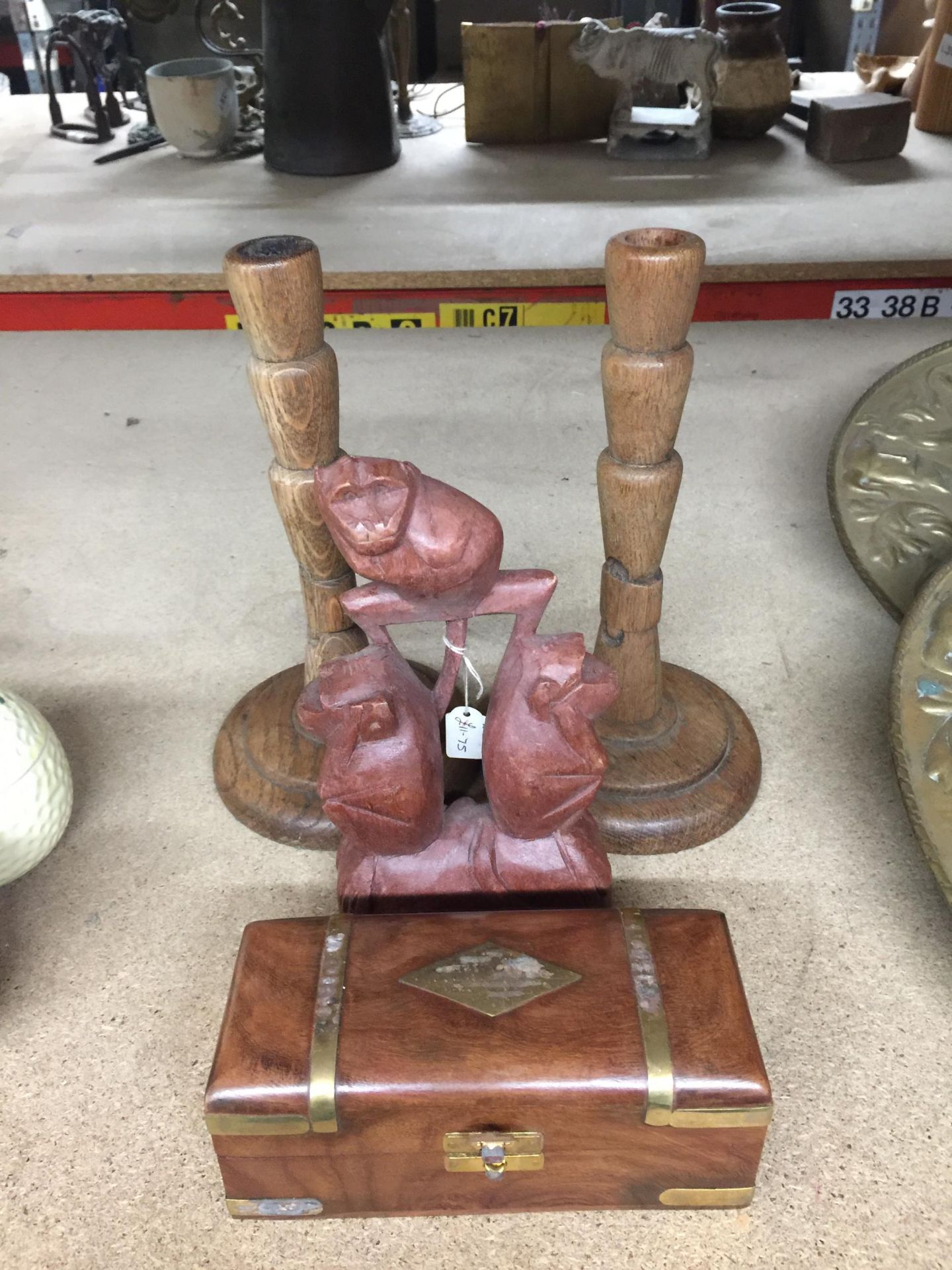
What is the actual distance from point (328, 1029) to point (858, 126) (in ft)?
5.03

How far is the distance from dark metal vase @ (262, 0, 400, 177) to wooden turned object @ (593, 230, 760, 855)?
0.95m

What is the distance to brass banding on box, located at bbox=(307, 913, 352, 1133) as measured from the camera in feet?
1.95

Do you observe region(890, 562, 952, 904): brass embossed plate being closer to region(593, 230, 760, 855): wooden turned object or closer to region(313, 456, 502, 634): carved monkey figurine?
region(593, 230, 760, 855): wooden turned object

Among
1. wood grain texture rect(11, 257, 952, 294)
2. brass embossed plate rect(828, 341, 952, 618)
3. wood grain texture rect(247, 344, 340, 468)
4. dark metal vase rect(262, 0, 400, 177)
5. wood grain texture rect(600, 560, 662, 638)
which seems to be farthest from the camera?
dark metal vase rect(262, 0, 400, 177)

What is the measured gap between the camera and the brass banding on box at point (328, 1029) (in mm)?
595

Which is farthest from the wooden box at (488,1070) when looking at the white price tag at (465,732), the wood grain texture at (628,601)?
the wood grain texture at (628,601)

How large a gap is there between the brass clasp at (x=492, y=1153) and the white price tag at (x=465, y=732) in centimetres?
25

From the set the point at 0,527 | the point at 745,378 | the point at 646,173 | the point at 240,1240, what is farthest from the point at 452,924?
the point at 646,173

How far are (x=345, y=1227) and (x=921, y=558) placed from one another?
81 centimetres

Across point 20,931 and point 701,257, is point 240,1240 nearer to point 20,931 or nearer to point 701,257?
point 20,931

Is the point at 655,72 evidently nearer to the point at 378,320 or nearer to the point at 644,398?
the point at 378,320

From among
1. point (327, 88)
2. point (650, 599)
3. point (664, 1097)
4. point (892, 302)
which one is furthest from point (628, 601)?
point (327, 88)

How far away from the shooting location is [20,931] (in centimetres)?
84

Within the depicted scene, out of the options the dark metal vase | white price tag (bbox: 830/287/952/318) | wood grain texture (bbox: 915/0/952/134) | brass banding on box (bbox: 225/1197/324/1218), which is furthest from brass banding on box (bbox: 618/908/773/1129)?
wood grain texture (bbox: 915/0/952/134)
